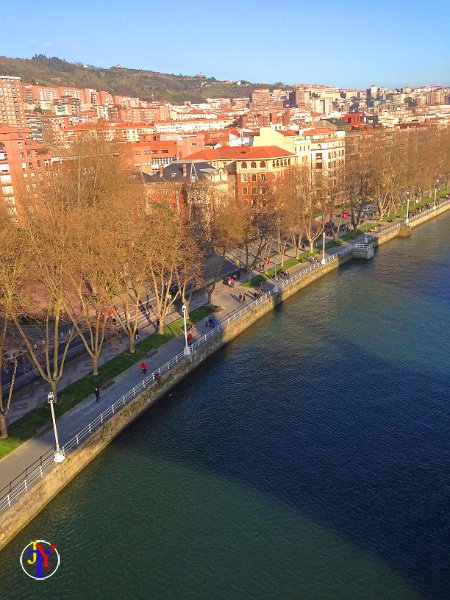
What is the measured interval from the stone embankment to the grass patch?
2897 millimetres

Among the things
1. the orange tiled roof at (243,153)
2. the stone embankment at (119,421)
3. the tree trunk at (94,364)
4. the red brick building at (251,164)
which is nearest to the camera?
the stone embankment at (119,421)

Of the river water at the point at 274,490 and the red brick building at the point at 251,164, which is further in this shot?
the red brick building at the point at 251,164

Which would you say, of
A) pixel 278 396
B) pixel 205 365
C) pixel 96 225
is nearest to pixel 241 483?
pixel 278 396


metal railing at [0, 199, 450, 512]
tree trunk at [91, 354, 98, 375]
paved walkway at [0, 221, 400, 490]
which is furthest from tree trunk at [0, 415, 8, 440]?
tree trunk at [91, 354, 98, 375]

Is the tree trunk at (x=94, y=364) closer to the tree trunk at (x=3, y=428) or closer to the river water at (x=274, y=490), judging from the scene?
the river water at (x=274, y=490)

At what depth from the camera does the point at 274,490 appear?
26688mm

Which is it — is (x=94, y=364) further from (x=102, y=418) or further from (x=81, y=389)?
(x=102, y=418)

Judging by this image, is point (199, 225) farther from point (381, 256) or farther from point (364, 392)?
point (381, 256)

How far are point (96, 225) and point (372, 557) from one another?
2768cm

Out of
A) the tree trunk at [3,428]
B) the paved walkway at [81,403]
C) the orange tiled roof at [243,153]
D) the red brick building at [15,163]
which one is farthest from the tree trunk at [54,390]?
the orange tiled roof at [243,153]

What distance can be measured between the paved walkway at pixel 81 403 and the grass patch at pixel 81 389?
1.36 feet

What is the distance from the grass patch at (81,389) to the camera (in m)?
29.2

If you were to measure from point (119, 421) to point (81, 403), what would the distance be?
2.75 metres

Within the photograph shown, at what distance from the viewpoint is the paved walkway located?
89.6ft
